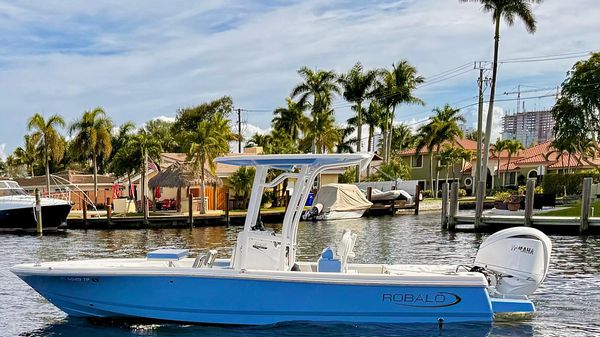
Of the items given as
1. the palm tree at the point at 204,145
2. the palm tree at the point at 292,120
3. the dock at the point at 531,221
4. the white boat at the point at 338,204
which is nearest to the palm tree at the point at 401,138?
the palm tree at the point at 292,120

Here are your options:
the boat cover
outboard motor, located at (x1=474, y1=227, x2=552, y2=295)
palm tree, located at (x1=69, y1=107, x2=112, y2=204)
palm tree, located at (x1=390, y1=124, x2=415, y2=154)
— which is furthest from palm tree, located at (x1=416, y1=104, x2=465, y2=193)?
outboard motor, located at (x1=474, y1=227, x2=552, y2=295)

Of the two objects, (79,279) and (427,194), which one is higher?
(79,279)

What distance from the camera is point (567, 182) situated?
5400 cm

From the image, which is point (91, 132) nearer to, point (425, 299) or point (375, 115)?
point (375, 115)

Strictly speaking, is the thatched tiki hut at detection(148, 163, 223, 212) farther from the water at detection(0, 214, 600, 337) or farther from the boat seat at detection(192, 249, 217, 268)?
the boat seat at detection(192, 249, 217, 268)

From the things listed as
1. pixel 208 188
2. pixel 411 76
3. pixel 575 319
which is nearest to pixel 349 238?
pixel 575 319

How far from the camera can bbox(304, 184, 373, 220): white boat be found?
138ft

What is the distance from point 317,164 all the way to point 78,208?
146 ft

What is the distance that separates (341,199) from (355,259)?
69.7 feet

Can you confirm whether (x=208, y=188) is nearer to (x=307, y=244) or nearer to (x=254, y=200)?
(x=307, y=244)

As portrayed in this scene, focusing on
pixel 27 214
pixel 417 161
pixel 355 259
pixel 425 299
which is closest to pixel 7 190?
pixel 27 214

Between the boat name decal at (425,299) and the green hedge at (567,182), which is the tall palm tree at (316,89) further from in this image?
the boat name decal at (425,299)

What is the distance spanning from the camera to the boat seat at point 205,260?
1125cm

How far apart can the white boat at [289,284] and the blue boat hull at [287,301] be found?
2cm
